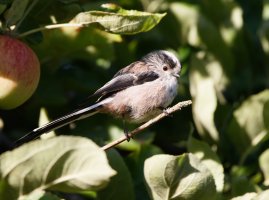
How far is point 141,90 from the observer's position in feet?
13.0

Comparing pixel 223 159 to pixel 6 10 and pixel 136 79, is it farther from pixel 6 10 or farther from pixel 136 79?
pixel 6 10

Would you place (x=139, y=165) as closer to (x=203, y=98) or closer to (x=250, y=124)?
(x=203, y=98)

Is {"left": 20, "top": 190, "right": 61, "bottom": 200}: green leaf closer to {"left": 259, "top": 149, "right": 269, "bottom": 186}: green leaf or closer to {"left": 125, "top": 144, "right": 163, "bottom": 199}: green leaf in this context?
{"left": 125, "top": 144, "right": 163, "bottom": 199}: green leaf

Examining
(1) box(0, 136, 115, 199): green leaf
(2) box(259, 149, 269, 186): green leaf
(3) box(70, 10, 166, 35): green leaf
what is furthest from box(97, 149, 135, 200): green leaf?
(2) box(259, 149, 269, 186): green leaf

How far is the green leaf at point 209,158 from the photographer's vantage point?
9.35 feet

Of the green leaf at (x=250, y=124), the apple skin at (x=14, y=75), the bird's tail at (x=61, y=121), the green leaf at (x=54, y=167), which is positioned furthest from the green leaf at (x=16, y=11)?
the green leaf at (x=250, y=124)

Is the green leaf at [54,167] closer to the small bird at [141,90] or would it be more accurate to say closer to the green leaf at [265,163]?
the small bird at [141,90]

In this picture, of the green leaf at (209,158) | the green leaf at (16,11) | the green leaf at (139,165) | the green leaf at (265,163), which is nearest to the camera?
the green leaf at (16,11)

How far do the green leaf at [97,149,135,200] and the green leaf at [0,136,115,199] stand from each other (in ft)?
1.99

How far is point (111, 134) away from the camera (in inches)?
139

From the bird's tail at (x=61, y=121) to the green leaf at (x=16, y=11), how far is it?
555 millimetres

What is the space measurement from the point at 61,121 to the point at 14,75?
2.75ft

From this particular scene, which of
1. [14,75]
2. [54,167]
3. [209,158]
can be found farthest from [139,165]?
[54,167]

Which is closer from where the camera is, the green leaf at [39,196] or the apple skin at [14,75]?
the green leaf at [39,196]
